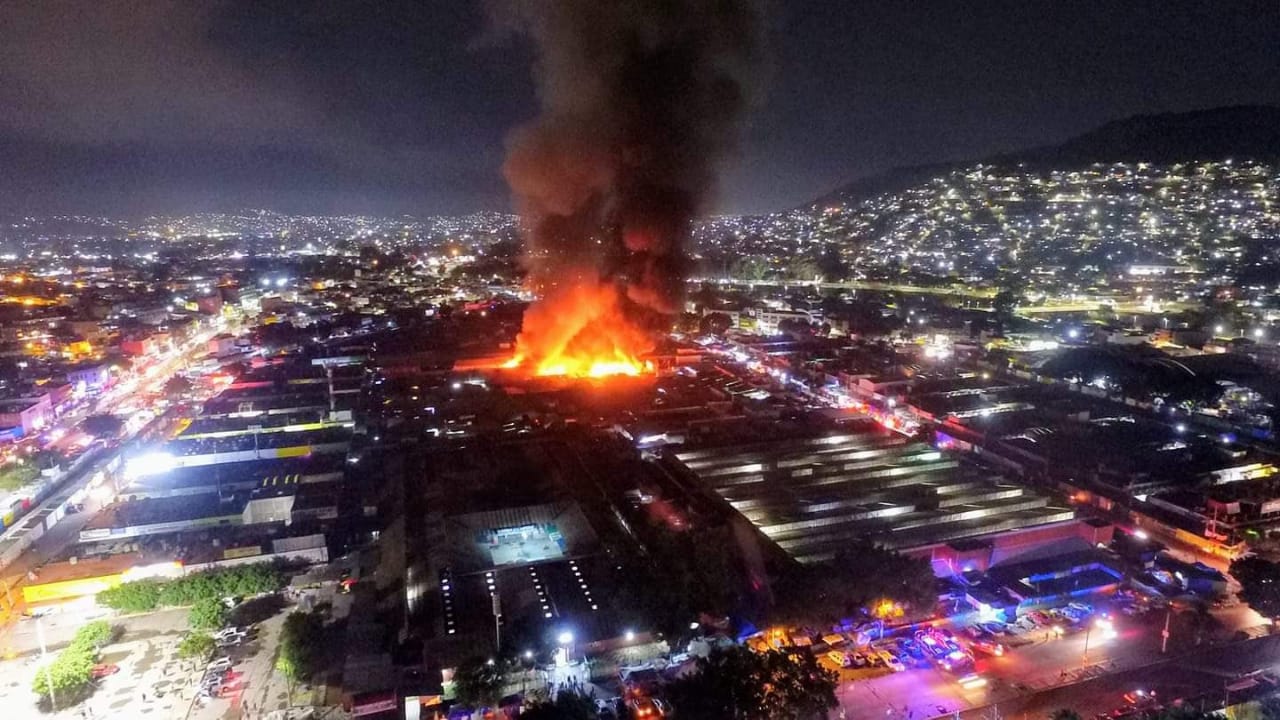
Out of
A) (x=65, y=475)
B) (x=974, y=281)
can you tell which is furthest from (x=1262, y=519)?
(x=974, y=281)

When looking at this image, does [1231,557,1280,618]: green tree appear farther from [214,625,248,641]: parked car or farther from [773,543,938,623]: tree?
[214,625,248,641]: parked car

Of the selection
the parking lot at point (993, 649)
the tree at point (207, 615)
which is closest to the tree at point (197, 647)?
the tree at point (207, 615)

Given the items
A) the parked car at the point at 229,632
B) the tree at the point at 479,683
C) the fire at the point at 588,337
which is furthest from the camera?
the fire at the point at 588,337

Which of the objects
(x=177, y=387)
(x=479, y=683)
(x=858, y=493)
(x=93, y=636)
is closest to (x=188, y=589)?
(x=93, y=636)

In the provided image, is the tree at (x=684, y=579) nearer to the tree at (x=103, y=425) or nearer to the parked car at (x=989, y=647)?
the parked car at (x=989, y=647)

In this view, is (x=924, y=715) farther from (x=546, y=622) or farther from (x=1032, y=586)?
(x=546, y=622)

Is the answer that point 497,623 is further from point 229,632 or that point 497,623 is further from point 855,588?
point 855,588
